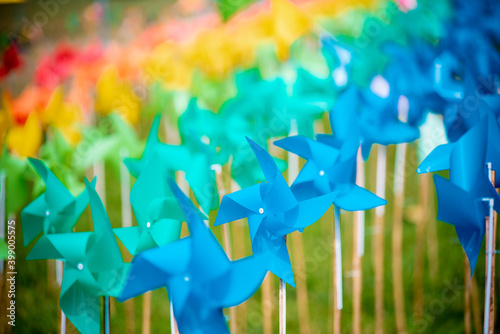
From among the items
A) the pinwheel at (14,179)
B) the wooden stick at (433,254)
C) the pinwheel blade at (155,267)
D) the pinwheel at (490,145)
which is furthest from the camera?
the wooden stick at (433,254)

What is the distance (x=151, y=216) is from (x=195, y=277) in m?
0.18

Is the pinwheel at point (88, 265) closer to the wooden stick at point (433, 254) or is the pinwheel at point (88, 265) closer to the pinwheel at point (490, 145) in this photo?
the pinwheel at point (490, 145)

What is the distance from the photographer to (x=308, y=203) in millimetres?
913

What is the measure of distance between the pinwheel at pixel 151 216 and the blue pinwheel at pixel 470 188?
18.9 inches

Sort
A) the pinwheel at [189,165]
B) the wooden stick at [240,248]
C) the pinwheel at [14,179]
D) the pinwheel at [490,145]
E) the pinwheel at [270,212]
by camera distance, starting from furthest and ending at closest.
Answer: the wooden stick at [240,248]
the pinwheel at [14,179]
the pinwheel at [189,165]
the pinwheel at [490,145]
the pinwheel at [270,212]

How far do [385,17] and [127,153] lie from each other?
176 cm

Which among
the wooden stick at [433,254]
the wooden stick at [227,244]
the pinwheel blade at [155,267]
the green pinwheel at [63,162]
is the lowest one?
the wooden stick at [433,254]

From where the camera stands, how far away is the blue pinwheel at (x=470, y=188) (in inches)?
36.3

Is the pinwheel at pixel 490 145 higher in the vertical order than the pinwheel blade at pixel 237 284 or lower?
higher

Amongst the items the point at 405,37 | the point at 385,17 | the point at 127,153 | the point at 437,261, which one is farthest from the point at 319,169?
the point at 385,17

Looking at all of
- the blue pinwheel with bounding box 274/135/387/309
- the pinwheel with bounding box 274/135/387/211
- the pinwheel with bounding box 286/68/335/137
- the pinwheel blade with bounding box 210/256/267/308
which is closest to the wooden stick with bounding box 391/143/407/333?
the pinwheel with bounding box 286/68/335/137

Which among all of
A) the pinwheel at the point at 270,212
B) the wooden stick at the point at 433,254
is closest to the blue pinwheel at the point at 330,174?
the pinwheel at the point at 270,212

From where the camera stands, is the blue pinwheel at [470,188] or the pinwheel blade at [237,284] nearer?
the pinwheel blade at [237,284]

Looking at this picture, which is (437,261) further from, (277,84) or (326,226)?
(277,84)
